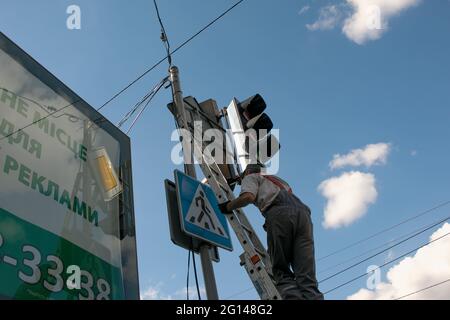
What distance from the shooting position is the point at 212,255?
4.44 m

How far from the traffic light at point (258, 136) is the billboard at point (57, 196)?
1.33 meters

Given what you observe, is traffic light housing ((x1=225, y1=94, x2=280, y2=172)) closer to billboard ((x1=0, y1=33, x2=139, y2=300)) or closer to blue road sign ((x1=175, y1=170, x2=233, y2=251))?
blue road sign ((x1=175, y1=170, x2=233, y2=251))

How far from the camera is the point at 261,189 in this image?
4.09 m

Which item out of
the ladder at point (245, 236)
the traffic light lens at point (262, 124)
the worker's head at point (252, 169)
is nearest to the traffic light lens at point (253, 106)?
the traffic light lens at point (262, 124)

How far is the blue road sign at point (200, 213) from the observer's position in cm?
422

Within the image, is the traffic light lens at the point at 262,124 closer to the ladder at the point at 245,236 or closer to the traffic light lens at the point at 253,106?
the traffic light lens at the point at 253,106

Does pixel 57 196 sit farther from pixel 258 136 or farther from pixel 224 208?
pixel 258 136

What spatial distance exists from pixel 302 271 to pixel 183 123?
242cm

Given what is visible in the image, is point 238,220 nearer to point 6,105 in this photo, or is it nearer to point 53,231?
point 53,231

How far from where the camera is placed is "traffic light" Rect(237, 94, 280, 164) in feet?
15.5

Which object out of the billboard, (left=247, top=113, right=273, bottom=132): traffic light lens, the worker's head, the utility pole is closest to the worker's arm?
the worker's head

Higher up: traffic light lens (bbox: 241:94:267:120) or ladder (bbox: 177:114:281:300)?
traffic light lens (bbox: 241:94:267:120)

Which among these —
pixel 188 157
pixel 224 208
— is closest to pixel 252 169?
pixel 224 208
